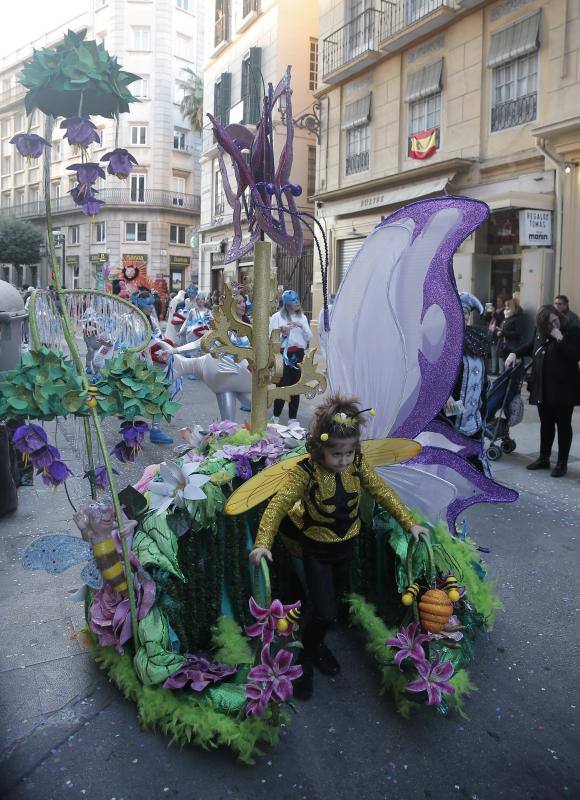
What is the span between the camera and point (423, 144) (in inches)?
606

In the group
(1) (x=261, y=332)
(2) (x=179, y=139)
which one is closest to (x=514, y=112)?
(1) (x=261, y=332)

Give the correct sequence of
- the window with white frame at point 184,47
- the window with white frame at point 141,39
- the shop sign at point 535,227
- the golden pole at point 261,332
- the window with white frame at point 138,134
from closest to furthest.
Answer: the golden pole at point 261,332, the shop sign at point 535,227, the window with white frame at point 141,39, the window with white frame at point 138,134, the window with white frame at point 184,47

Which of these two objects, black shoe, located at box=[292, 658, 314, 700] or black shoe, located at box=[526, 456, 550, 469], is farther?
black shoe, located at box=[526, 456, 550, 469]

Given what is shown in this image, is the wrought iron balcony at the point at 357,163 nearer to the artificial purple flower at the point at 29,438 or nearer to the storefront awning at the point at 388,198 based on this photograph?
the storefront awning at the point at 388,198

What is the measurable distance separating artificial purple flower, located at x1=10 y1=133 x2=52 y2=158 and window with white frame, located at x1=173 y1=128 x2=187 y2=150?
44.1 m

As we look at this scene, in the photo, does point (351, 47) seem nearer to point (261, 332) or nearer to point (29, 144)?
point (261, 332)

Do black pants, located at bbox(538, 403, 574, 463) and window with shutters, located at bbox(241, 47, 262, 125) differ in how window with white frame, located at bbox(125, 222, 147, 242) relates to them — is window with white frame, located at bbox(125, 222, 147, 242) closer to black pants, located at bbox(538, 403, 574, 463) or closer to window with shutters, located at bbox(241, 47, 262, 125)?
window with shutters, located at bbox(241, 47, 262, 125)

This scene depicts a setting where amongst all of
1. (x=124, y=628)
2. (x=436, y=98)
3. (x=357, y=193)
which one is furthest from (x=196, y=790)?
(x=357, y=193)

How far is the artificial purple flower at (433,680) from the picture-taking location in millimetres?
2643

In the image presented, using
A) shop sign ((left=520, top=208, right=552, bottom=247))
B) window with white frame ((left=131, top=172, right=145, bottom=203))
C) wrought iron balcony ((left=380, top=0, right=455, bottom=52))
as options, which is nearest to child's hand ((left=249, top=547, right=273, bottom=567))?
shop sign ((left=520, top=208, right=552, bottom=247))

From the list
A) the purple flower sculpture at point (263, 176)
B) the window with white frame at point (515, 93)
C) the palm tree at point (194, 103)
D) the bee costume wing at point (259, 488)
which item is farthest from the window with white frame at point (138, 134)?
the bee costume wing at point (259, 488)

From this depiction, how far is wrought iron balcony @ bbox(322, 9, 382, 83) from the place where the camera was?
1672cm

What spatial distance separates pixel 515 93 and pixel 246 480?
501 inches

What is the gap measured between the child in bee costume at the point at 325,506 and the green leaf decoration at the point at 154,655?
0.54 metres
